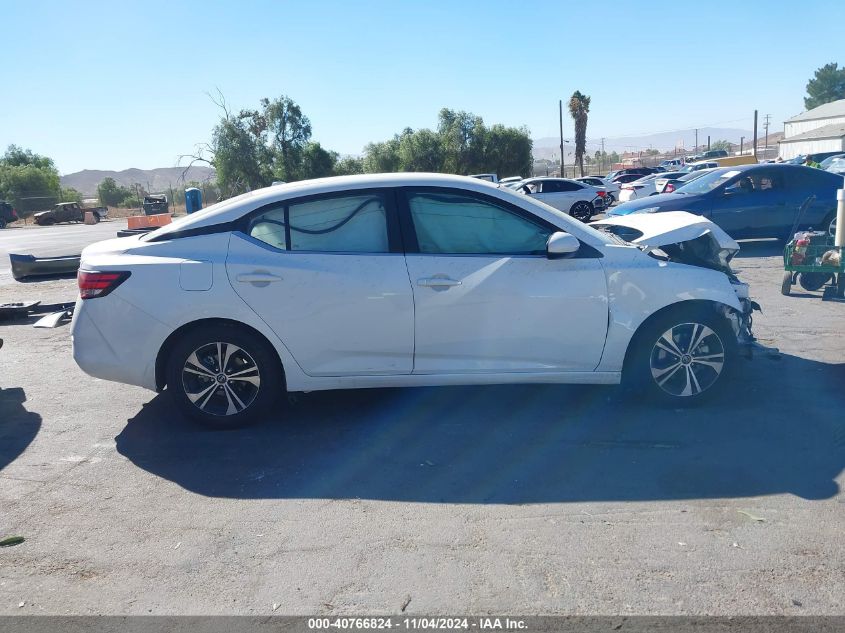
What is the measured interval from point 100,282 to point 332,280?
5.18 ft

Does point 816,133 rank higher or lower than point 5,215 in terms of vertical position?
higher

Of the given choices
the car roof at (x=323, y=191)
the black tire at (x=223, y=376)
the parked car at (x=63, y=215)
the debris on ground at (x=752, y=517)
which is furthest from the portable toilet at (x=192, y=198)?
the parked car at (x=63, y=215)

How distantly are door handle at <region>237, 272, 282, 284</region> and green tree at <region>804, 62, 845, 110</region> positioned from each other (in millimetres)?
110570

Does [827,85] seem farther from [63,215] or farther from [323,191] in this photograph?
[323,191]

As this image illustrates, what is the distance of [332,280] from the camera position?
202 inches

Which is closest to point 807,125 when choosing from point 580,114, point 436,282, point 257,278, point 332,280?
point 580,114

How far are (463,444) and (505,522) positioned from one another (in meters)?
1.09

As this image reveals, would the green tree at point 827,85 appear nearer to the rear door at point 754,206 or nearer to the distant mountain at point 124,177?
the rear door at point 754,206

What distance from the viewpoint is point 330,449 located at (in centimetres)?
498

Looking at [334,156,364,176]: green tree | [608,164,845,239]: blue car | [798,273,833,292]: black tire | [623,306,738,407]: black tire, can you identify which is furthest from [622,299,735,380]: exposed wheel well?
[334,156,364,176]: green tree

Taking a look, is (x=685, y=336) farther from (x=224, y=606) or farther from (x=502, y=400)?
(x=224, y=606)

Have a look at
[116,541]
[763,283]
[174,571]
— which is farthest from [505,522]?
[763,283]

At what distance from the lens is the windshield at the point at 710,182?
13.4 m

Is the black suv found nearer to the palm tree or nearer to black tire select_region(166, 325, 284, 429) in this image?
the palm tree
